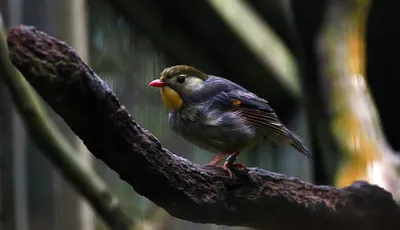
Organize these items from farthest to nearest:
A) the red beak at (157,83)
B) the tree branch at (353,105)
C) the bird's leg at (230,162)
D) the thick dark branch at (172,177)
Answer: the tree branch at (353,105) → the bird's leg at (230,162) → the red beak at (157,83) → the thick dark branch at (172,177)

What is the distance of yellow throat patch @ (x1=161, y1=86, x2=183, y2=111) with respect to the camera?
0.75m

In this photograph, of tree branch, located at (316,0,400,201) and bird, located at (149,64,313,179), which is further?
tree branch, located at (316,0,400,201)

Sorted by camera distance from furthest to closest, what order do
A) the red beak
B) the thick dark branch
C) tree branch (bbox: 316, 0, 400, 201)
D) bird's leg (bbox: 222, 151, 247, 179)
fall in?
tree branch (bbox: 316, 0, 400, 201)
bird's leg (bbox: 222, 151, 247, 179)
the red beak
the thick dark branch

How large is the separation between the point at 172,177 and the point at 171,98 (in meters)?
0.11

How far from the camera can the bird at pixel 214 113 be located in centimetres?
75

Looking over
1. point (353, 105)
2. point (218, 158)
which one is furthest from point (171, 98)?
point (353, 105)

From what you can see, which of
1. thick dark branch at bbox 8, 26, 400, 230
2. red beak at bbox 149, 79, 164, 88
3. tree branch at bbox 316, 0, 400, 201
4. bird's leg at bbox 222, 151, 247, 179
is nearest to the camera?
thick dark branch at bbox 8, 26, 400, 230

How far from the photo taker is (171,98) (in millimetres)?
763

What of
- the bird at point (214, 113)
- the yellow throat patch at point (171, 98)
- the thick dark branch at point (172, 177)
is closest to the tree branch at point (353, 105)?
the thick dark branch at point (172, 177)

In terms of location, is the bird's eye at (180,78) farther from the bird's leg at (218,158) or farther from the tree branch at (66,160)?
the tree branch at (66,160)

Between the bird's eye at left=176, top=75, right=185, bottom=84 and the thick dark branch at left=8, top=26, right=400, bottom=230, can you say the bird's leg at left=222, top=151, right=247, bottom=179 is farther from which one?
the bird's eye at left=176, top=75, right=185, bottom=84

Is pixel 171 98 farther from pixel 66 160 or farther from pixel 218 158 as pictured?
pixel 66 160

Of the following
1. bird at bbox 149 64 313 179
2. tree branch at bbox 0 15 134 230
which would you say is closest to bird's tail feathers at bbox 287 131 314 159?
bird at bbox 149 64 313 179

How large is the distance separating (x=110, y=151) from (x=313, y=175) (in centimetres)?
77
